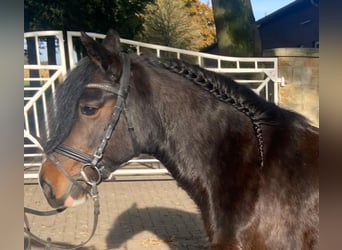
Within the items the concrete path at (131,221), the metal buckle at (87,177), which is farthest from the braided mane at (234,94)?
the concrete path at (131,221)

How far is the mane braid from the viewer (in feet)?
8.44

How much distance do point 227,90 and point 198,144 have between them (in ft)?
1.23

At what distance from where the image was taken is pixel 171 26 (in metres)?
24.1

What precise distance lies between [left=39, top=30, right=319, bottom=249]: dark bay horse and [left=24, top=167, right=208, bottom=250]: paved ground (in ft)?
6.96

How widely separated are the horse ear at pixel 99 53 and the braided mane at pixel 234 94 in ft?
1.19

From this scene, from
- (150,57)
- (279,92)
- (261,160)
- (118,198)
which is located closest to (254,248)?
(261,160)

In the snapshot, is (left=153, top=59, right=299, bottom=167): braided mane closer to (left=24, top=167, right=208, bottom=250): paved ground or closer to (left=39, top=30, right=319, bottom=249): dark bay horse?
(left=39, top=30, right=319, bottom=249): dark bay horse

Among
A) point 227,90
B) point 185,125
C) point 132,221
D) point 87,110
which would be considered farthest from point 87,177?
point 132,221

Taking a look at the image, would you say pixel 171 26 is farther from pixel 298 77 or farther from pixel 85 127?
pixel 85 127

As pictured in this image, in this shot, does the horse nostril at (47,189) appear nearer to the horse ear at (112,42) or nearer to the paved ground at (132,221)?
the horse ear at (112,42)

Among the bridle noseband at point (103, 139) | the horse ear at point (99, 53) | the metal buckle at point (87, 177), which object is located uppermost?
the horse ear at point (99, 53)

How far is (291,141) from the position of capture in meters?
2.46

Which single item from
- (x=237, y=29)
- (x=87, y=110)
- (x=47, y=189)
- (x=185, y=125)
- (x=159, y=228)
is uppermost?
(x=237, y=29)

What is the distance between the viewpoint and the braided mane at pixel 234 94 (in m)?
2.56
